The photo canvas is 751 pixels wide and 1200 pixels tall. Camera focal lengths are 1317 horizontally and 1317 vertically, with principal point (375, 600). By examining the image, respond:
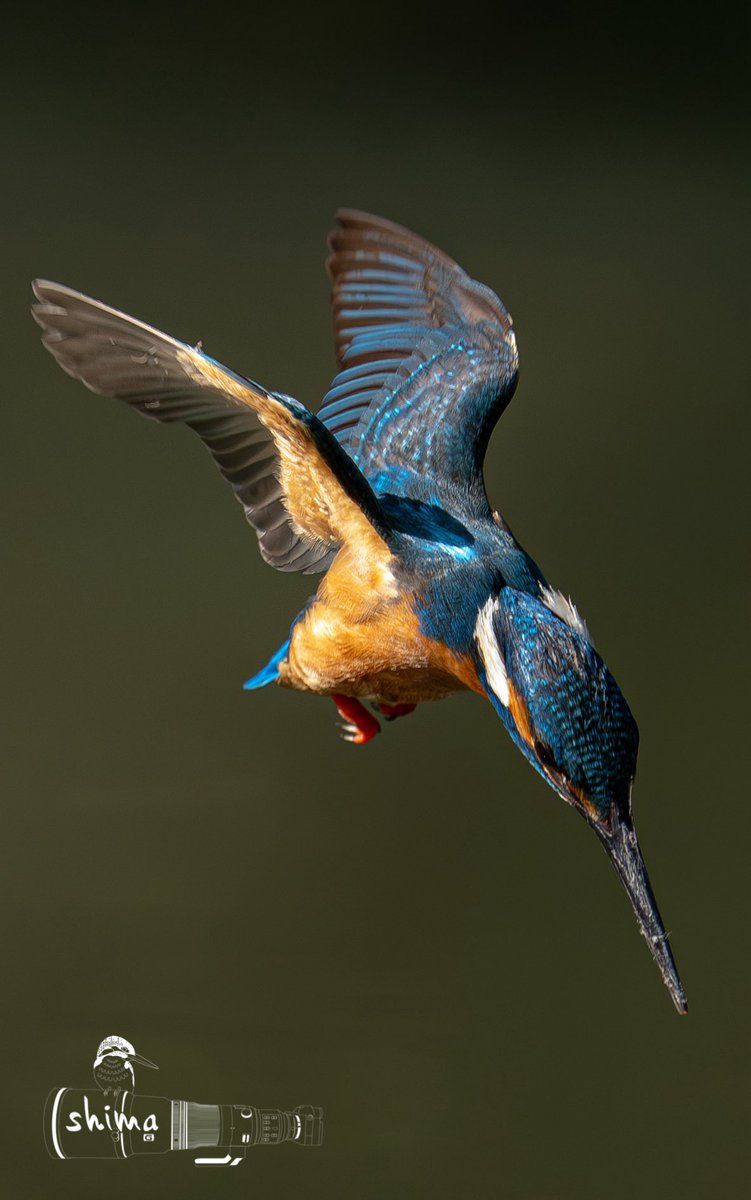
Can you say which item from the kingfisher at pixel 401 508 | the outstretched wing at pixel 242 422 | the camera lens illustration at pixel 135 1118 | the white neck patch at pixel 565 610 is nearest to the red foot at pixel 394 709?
the kingfisher at pixel 401 508

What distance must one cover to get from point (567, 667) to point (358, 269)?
48 centimetres

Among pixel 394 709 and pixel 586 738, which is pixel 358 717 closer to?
pixel 394 709

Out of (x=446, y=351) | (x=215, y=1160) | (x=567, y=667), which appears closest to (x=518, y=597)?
(x=567, y=667)

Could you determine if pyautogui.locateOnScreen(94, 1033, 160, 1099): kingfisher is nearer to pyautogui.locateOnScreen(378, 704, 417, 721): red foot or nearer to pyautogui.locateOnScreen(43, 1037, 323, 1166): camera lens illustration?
pyautogui.locateOnScreen(43, 1037, 323, 1166): camera lens illustration

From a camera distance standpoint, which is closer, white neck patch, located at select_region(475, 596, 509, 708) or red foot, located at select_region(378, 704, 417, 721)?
white neck patch, located at select_region(475, 596, 509, 708)

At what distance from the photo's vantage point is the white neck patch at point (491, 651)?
23.6 inches

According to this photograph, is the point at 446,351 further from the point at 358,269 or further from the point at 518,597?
the point at 518,597

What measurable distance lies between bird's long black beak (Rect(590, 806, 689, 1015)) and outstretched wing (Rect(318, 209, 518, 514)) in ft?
1.08

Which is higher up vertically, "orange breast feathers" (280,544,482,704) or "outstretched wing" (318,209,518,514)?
"outstretched wing" (318,209,518,514)

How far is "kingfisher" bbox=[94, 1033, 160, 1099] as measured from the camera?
4.35 ft

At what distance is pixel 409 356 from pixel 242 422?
20 centimetres

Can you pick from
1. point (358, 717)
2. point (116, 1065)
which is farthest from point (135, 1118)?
point (358, 717)

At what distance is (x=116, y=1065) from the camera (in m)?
1.38

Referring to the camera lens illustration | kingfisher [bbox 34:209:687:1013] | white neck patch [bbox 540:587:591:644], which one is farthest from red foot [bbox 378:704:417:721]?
A: the camera lens illustration
